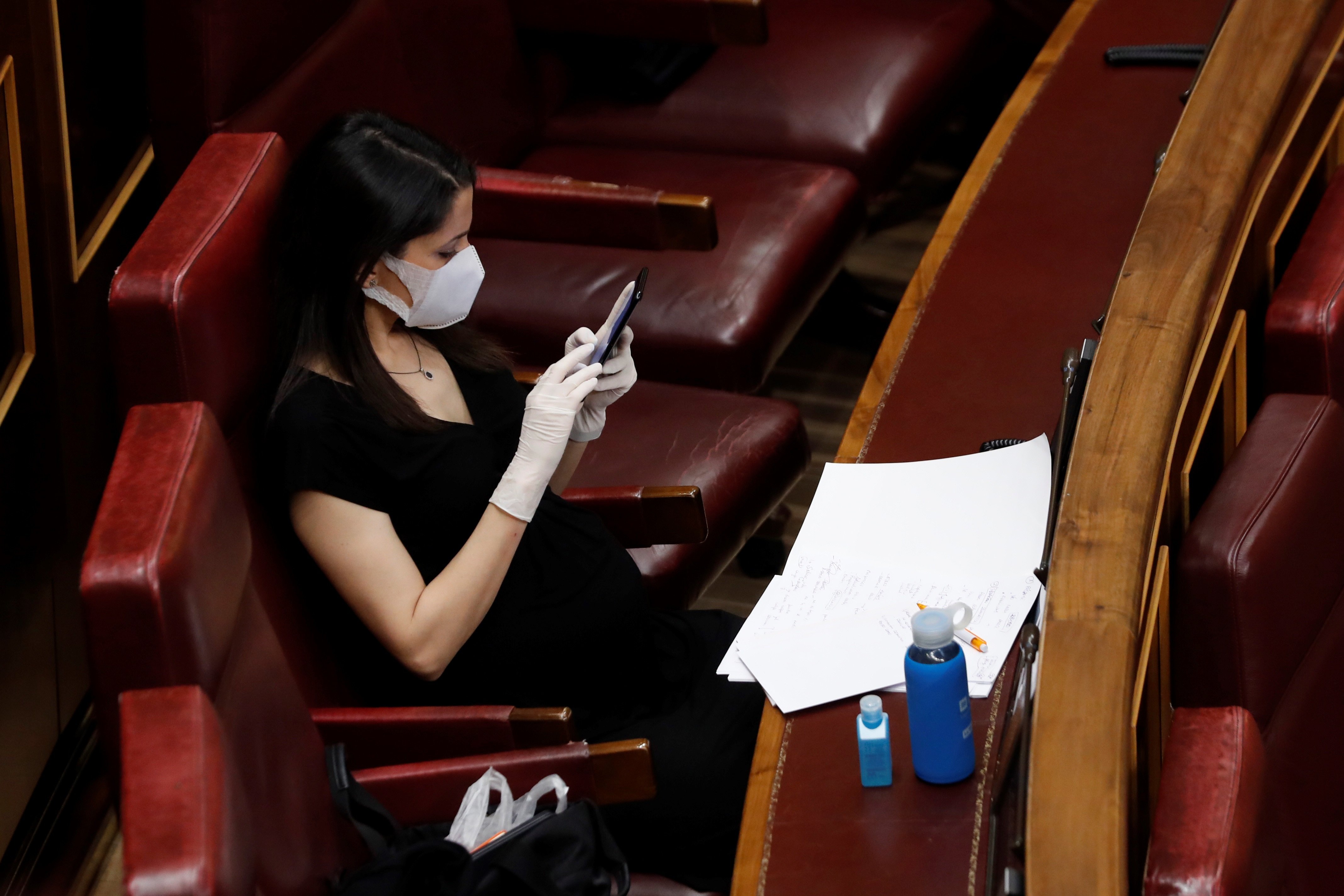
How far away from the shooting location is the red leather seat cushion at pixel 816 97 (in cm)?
273

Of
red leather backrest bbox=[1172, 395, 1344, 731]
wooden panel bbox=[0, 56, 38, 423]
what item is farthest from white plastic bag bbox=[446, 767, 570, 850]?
wooden panel bbox=[0, 56, 38, 423]

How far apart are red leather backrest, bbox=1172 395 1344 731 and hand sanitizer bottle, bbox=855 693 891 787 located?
1.09 feet

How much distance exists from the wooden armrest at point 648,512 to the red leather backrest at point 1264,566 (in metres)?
0.59

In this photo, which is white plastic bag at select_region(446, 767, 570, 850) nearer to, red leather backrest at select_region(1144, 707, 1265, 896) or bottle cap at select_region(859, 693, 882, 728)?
bottle cap at select_region(859, 693, 882, 728)

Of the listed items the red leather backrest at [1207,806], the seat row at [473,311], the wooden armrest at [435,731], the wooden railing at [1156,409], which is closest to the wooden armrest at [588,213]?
the seat row at [473,311]

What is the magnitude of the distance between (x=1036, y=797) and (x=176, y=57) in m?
1.43

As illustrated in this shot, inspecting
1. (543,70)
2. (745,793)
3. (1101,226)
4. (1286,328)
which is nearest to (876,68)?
(543,70)

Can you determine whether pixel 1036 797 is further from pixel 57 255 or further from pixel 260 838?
pixel 57 255

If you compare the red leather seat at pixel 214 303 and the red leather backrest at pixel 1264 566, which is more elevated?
the red leather seat at pixel 214 303

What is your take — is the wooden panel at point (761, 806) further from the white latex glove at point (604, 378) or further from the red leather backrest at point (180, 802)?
the white latex glove at point (604, 378)

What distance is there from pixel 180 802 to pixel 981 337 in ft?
3.95

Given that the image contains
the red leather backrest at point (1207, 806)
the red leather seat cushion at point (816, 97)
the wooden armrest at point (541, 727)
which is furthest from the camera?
the red leather seat cushion at point (816, 97)

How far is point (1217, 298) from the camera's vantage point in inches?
61.8

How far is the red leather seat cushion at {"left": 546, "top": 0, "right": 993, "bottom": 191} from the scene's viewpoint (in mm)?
2730
